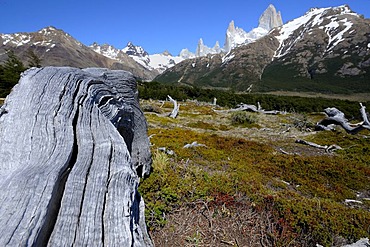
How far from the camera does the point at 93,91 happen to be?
17.2 feet

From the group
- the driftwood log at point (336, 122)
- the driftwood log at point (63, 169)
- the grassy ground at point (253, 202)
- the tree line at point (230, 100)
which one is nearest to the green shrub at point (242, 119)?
the driftwood log at point (336, 122)

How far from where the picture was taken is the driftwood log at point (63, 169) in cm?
278

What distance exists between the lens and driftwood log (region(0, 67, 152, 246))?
109 inches

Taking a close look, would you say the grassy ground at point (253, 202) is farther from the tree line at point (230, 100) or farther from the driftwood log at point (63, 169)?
the tree line at point (230, 100)

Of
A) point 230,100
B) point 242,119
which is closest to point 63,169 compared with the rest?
point 242,119

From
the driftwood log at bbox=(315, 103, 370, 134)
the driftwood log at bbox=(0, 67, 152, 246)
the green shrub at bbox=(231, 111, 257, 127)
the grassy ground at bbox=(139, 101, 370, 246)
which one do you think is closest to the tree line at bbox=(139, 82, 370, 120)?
the green shrub at bbox=(231, 111, 257, 127)

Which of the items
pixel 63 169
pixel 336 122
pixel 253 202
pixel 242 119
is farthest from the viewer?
pixel 242 119

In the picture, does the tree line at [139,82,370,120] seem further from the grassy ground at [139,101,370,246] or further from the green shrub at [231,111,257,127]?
the grassy ground at [139,101,370,246]

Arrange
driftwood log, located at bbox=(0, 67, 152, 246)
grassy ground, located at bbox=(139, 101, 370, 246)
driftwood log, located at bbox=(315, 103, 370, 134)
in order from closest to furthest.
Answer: driftwood log, located at bbox=(0, 67, 152, 246) < grassy ground, located at bbox=(139, 101, 370, 246) < driftwood log, located at bbox=(315, 103, 370, 134)

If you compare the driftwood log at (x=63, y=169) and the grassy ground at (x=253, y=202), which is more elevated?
the driftwood log at (x=63, y=169)

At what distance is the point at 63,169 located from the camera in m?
3.39

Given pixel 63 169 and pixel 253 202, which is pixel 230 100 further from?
pixel 63 169

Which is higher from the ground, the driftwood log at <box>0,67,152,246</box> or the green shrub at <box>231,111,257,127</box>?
the driftwood log at <box>0,67,152,246</box>

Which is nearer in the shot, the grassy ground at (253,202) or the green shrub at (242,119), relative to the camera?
the grassy ground at (253,202)
